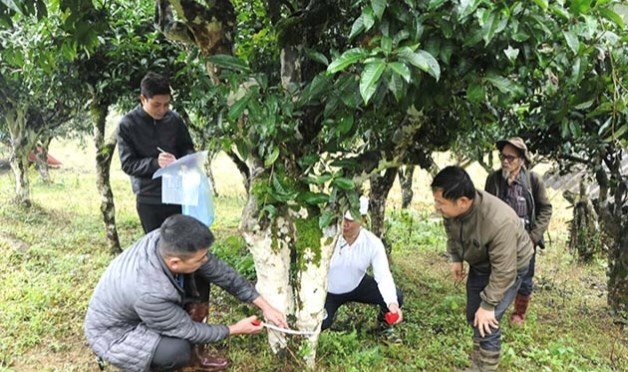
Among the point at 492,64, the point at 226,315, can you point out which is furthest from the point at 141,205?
the point at 492,64

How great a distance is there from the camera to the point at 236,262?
4941mm

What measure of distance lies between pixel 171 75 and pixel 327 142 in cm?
296

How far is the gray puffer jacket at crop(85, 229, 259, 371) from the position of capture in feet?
7.79

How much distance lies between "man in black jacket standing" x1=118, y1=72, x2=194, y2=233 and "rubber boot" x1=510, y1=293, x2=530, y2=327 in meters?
2.79

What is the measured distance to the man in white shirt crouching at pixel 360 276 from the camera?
316cm

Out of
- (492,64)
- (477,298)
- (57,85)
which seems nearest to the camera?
(492,64)

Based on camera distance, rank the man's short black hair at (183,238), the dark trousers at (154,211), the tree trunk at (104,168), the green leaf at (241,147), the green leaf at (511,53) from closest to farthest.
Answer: the green leaf at (511,53) → the man's short black hair at (183,238) → the green leaf at (241,147) → the dark trousers at (154,211) → the tree trunk at (104,168)

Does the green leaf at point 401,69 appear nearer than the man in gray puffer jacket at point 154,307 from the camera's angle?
Yes

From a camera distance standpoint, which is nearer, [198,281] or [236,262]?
[198,281]

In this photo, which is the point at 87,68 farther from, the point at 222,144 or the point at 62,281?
the point at 222,144

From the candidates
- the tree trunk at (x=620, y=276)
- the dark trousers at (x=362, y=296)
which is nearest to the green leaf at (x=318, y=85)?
the dark trousers at (x=362, y=296)

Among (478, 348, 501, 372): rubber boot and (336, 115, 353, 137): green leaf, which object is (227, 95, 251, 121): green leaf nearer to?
(336, 115, 353, 137): green leaf

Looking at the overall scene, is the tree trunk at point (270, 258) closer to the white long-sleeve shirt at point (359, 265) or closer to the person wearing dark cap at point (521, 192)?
the white long-sleeve shirt at point (359, 265)

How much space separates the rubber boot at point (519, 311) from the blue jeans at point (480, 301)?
3.66 feet
